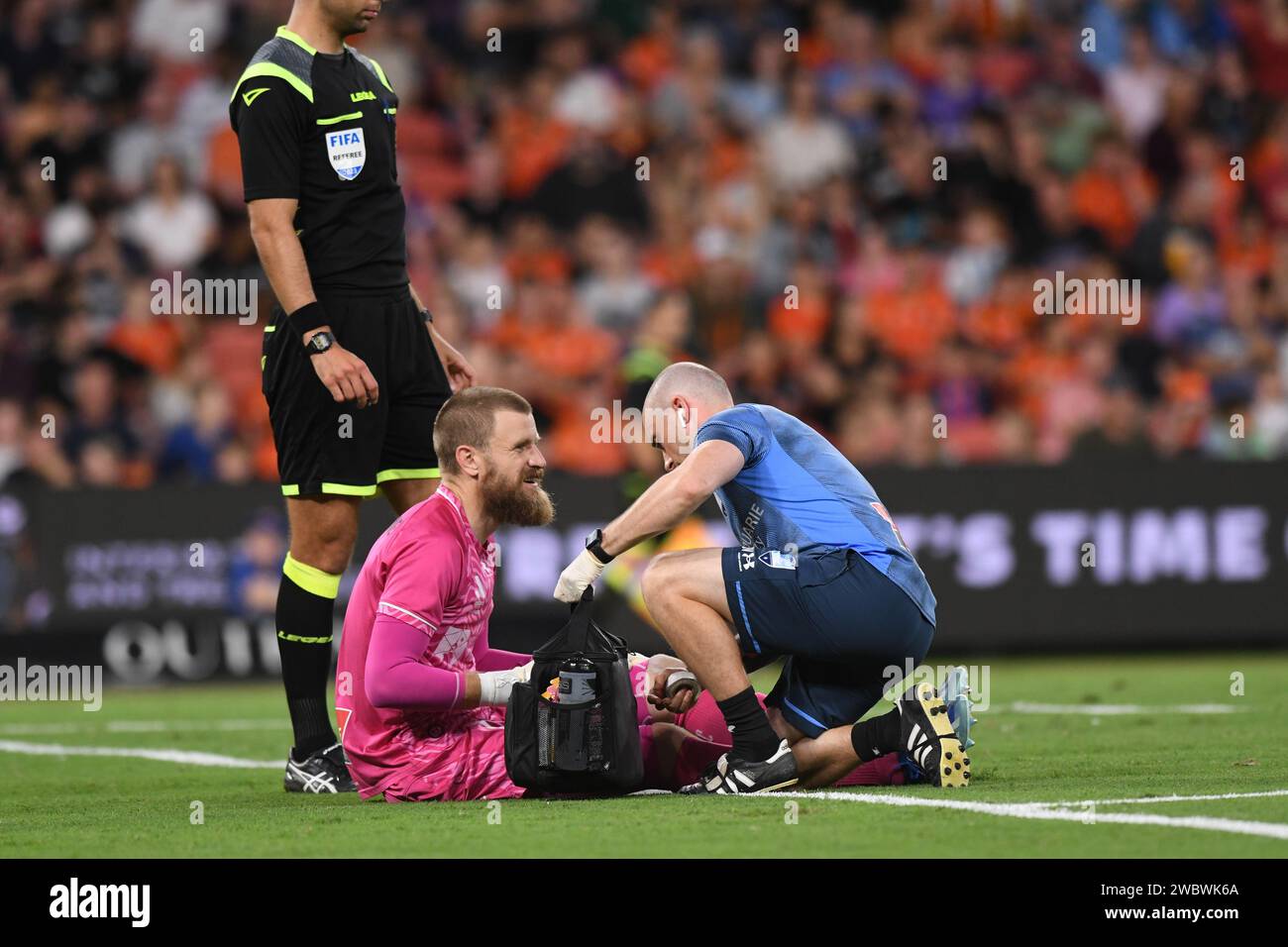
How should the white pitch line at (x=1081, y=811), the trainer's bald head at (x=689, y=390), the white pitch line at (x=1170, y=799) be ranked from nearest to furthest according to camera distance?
the white pitch line at (x=1081, y=811), the white pitch line at (x=1170, y=799), the trainer's bald head at (x=689, y=390)

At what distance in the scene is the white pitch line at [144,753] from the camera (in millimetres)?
7402

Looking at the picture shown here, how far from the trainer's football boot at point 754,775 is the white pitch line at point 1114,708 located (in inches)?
124

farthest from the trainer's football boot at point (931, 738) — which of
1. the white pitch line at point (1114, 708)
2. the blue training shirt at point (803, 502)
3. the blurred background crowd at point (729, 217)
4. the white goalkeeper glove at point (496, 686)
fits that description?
the blurred background crowd at point (729, 217)

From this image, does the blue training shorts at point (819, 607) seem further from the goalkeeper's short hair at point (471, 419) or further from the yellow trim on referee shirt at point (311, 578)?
the yellow trim on referee shirt at point (311, 578)

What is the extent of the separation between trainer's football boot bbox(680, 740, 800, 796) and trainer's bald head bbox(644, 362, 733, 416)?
1037 mm

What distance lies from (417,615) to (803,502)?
3.94ft

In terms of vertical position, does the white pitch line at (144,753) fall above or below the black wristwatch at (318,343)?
below

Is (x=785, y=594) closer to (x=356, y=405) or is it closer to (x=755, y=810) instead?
(x=755, y=810)

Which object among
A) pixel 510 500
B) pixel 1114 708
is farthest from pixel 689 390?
pixel 1114 708

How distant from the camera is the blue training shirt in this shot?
5816 mm

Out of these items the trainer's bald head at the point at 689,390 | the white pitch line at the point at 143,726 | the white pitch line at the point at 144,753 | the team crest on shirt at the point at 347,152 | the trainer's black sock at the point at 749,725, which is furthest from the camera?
the white pitch line at the point at 143,726

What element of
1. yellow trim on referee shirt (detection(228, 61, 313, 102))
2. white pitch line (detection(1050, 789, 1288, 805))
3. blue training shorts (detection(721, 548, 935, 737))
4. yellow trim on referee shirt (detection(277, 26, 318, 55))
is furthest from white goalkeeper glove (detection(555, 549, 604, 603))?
yellow trim on referee shirt (detection(277, 26, 318, 55))

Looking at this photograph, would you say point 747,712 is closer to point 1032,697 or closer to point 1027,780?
point 1027,780

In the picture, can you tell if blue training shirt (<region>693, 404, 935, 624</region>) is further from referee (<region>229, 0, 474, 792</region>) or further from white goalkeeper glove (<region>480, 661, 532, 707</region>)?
referee (<region>229, 0, 474, 792</region>)
